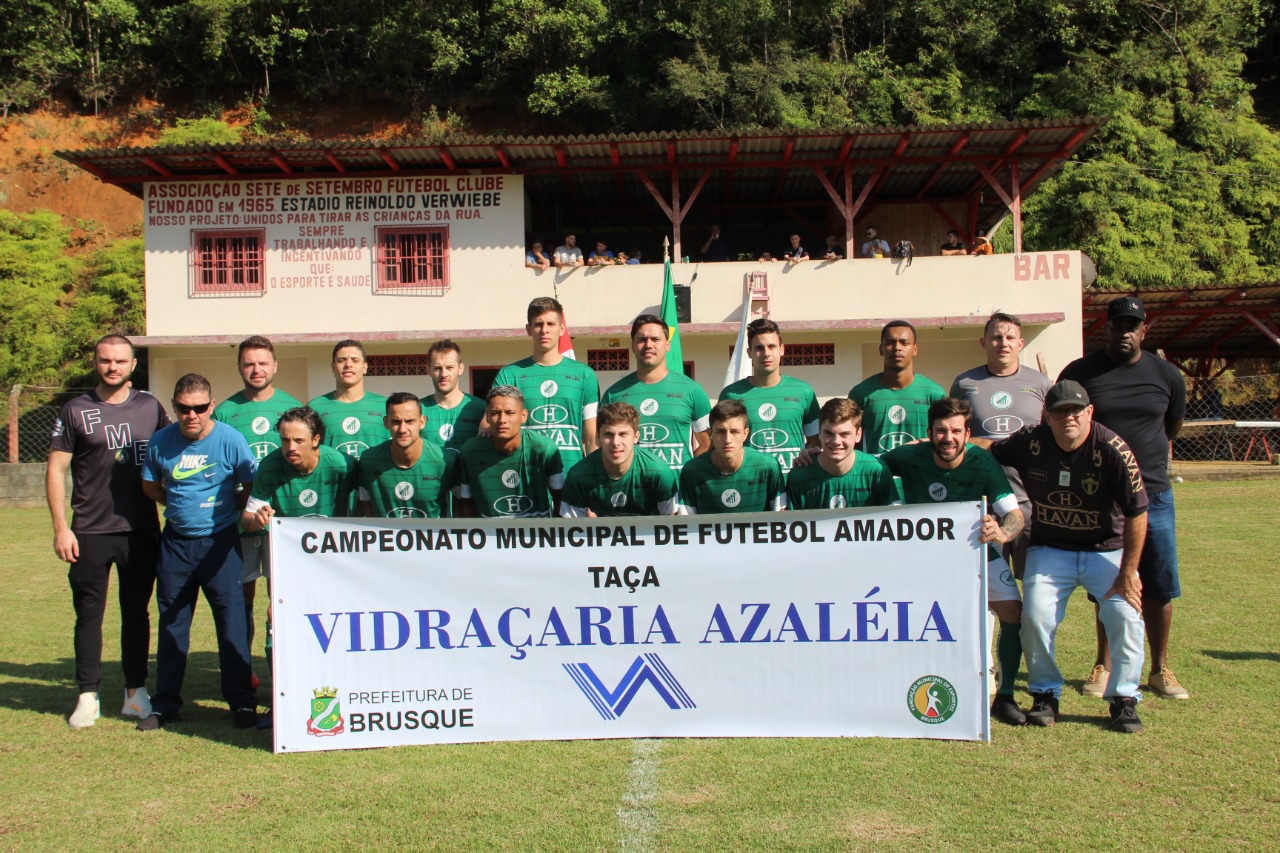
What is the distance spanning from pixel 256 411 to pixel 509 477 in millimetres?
1671

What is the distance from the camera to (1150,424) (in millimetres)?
5305

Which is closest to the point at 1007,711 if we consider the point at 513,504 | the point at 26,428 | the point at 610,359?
the point at 513,504

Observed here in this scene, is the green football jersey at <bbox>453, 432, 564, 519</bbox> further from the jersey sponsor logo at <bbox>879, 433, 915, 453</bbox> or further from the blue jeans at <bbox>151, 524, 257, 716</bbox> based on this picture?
the jersey sponsor logo at <bbox>879, 433, 915, 453</bbox>

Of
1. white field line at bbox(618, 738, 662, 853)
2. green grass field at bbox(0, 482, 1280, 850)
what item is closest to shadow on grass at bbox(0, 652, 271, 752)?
green grass field at bbox(0, 482, 1280, 850)

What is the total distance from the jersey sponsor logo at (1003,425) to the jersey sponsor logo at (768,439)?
1.14 metres

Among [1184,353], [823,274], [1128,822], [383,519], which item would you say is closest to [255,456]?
[383,519]

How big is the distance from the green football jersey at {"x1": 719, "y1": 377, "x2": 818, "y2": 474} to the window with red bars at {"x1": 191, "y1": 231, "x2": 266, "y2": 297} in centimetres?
1564

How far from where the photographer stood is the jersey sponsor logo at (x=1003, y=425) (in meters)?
5.61

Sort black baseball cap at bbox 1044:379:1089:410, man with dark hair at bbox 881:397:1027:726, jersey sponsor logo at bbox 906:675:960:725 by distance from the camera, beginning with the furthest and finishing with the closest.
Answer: man with dark hair at bbox 881:397:1027:726, black baseball cap at bbox 1044:379:1089:410, jersey sponsor logo at bbox 906:675:960:725

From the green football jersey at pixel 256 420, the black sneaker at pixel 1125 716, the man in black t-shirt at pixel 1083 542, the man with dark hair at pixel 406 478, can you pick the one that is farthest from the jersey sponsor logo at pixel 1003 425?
the green football jersey at pixel 256 420

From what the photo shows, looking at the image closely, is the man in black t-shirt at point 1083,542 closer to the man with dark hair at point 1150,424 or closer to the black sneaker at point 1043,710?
the black sneaker at point 1043,710

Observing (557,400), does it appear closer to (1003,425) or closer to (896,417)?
(896,417)

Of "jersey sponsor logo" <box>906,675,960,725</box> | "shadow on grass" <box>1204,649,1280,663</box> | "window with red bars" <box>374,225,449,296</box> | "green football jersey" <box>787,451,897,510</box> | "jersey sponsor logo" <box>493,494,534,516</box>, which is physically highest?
Result: "window with red bars" <box>374,225,449,296</box>

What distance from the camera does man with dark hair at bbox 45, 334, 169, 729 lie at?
5.28 metres
